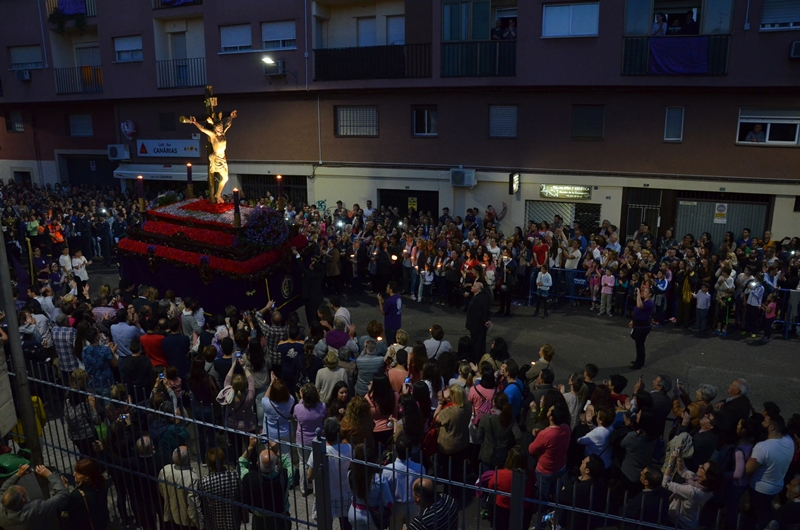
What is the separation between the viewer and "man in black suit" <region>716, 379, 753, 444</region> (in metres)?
6.91

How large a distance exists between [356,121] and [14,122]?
1861cm

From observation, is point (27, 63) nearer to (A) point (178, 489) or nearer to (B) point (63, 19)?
(B) point (63, 19)

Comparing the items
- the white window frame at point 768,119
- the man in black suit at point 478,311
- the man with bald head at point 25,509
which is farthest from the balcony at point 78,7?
the man with bald head at point 25,509

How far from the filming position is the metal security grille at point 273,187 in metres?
24.0

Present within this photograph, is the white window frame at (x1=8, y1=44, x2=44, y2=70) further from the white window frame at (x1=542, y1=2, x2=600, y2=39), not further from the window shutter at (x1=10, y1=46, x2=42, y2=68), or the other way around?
the white window frame at (x1=542, y1=2, x2=600, y2=39)

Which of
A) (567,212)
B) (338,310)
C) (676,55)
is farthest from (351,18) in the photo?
(338,310)

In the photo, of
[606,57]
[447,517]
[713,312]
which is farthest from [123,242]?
[606,57]

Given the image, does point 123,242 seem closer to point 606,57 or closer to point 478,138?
point 478,138

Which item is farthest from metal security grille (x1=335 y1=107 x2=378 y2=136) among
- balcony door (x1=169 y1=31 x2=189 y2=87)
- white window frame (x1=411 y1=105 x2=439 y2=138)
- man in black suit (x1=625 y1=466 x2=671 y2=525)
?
man in black suit (x1=625 y1=466 x2=671 y2=525)

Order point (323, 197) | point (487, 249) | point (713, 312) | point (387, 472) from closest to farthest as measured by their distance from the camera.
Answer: point (387, 472), point (713, 312), point (487, 249), point (323, 197)

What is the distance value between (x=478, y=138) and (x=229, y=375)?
14.8 m

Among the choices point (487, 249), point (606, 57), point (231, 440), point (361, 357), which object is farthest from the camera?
point (606, 57)

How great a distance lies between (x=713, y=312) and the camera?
13.1m

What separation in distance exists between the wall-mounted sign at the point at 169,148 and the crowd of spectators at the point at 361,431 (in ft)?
49.2
